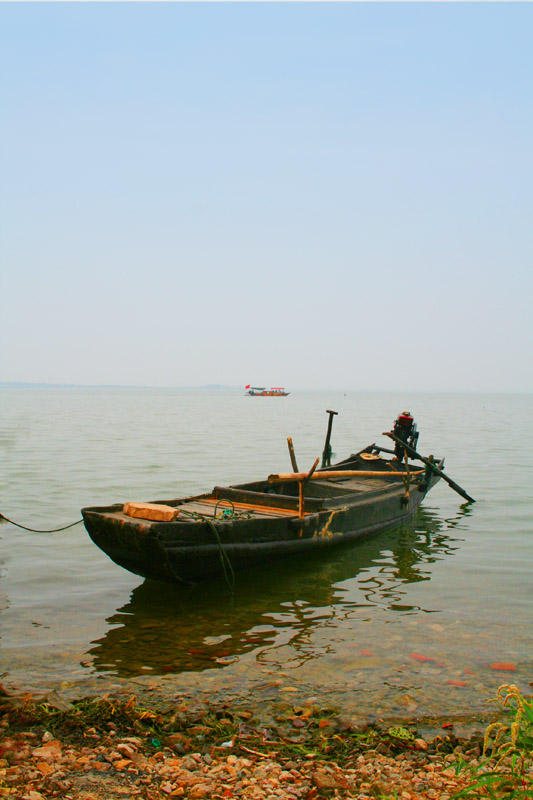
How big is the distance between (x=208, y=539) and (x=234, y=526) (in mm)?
515

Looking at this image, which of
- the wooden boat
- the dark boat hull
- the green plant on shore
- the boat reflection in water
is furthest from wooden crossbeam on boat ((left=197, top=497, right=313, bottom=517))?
the green plant on shore

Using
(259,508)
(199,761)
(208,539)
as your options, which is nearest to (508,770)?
(199,761)

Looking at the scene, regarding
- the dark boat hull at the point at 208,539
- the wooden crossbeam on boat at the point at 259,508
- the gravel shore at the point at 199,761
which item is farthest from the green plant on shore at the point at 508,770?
the wooden crossbeam on boat at the point at 259,508

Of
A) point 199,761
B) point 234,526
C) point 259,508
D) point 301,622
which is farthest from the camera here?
point 259,508

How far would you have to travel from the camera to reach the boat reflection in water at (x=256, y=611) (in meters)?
7.13

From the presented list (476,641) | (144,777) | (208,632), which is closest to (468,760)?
(144,777)

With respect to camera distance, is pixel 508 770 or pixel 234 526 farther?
pixel 234 526

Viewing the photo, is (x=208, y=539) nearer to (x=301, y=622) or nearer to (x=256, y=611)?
(x=256, y=611)

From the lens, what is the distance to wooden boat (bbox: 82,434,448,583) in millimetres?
8430

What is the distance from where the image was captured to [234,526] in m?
9.20

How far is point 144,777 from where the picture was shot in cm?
438

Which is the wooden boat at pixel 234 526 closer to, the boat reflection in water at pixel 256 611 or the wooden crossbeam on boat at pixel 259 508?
the wooden crossbeam on boat at pixel 259 508

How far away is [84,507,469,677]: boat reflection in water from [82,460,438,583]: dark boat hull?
386mm

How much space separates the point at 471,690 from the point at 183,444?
1118 inches
